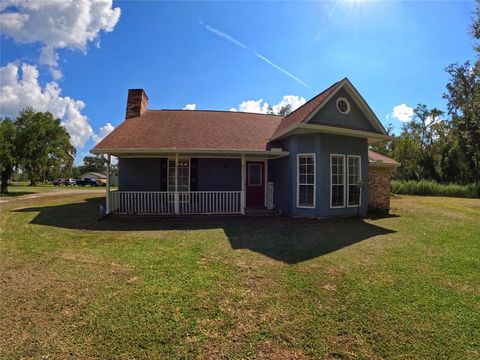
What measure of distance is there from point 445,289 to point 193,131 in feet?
36.3

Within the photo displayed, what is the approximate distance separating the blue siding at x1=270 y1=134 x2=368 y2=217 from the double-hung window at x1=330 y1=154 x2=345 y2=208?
17 centimetres

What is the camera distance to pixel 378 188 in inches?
522

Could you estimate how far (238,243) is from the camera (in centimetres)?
698

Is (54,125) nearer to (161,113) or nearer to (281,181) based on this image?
(161,113)

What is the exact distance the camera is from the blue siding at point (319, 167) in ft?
34.0

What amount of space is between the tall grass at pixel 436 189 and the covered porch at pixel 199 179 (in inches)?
810

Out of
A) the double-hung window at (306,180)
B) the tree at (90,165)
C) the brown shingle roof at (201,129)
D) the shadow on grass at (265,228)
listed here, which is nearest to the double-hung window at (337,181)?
the double-hung window at (306,180)

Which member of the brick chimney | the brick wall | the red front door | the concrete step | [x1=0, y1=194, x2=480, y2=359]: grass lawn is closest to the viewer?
[x1=0, y1=194, x2=480, y2=359]: grass lawn

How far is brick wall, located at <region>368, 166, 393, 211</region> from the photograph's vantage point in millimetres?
13047

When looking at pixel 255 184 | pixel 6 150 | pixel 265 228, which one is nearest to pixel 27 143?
pixel 6 150

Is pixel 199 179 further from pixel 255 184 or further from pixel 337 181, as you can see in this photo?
pixel 337 181

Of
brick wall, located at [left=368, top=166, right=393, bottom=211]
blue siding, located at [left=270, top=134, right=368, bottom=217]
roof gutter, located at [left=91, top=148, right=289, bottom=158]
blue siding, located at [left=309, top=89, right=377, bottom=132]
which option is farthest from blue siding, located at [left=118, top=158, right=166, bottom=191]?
brick wall, located at [left=368, top=166, right=393, bottom=211]

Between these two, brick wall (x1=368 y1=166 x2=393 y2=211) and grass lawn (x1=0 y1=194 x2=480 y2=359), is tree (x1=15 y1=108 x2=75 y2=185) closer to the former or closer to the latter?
grass lawn (x1=0 y1=194 x2=480 y2=359)

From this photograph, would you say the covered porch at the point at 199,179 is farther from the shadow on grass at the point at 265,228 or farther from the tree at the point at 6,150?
the tree at the point at 6,150
